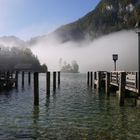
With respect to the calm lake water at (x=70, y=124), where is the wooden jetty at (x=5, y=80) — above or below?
above

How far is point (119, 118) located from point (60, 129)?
4947 millimetres

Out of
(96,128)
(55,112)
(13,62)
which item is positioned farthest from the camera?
(13,62)

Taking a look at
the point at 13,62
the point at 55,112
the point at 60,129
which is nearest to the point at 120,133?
the point at 60,129

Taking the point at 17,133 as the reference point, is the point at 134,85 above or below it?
above

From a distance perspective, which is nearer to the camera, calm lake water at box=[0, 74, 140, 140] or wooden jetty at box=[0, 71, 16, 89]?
calm lake water at box=[0, 74, 140, 140]

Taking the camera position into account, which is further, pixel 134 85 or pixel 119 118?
pixel 134 85

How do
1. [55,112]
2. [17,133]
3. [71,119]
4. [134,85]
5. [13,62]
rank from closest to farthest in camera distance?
[17,133] → [71,119] → [55,112] → [134,85] → [13,62]

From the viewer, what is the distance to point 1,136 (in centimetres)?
1527

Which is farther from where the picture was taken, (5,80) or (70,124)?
(5,80)

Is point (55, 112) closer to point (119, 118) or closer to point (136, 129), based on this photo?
point (119, 118)

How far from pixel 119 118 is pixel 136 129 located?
3.70 metres

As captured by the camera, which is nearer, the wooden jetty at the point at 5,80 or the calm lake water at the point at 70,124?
the calm lake water at the point at 70,124

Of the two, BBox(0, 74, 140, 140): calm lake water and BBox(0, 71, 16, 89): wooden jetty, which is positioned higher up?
BBox(0, 71, 16, 89): wooden jetty

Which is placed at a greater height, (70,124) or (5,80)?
(5,80)
